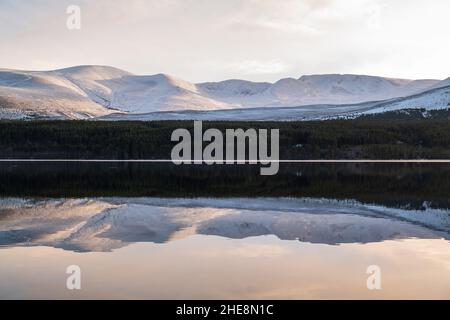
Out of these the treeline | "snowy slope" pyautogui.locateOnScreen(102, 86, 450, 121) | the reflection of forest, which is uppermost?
"snowy slope" pyautogui.locateOnScreen(102, 86, 450, 121)

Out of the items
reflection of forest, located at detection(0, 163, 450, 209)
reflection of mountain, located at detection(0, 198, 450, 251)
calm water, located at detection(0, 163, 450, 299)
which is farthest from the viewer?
reflection of forest, located at detection(0, 163, 450, 209)

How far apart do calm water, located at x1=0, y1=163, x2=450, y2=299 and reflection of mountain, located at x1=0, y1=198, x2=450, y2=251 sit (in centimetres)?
4

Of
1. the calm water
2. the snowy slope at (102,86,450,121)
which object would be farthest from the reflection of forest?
the snowy slope at (102,86,450,121)

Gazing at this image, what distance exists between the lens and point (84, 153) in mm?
97875

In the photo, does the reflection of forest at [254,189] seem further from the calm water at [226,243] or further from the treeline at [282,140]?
the treeline at [282,140]

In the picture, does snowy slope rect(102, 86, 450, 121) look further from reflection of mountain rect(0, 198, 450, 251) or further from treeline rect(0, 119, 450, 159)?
reflection of mountain rect(0, 198, 450, 251)

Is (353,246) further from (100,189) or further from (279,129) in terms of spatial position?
(279,129)

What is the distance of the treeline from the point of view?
93.9 m

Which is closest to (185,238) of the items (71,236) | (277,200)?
(71,236)

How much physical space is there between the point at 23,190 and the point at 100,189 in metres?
3.92

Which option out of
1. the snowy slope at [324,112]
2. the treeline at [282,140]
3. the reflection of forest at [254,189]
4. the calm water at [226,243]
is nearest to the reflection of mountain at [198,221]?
the calm water at [226,243]

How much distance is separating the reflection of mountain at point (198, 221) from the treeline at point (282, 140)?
6669 centimetres

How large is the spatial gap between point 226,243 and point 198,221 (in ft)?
16.4
